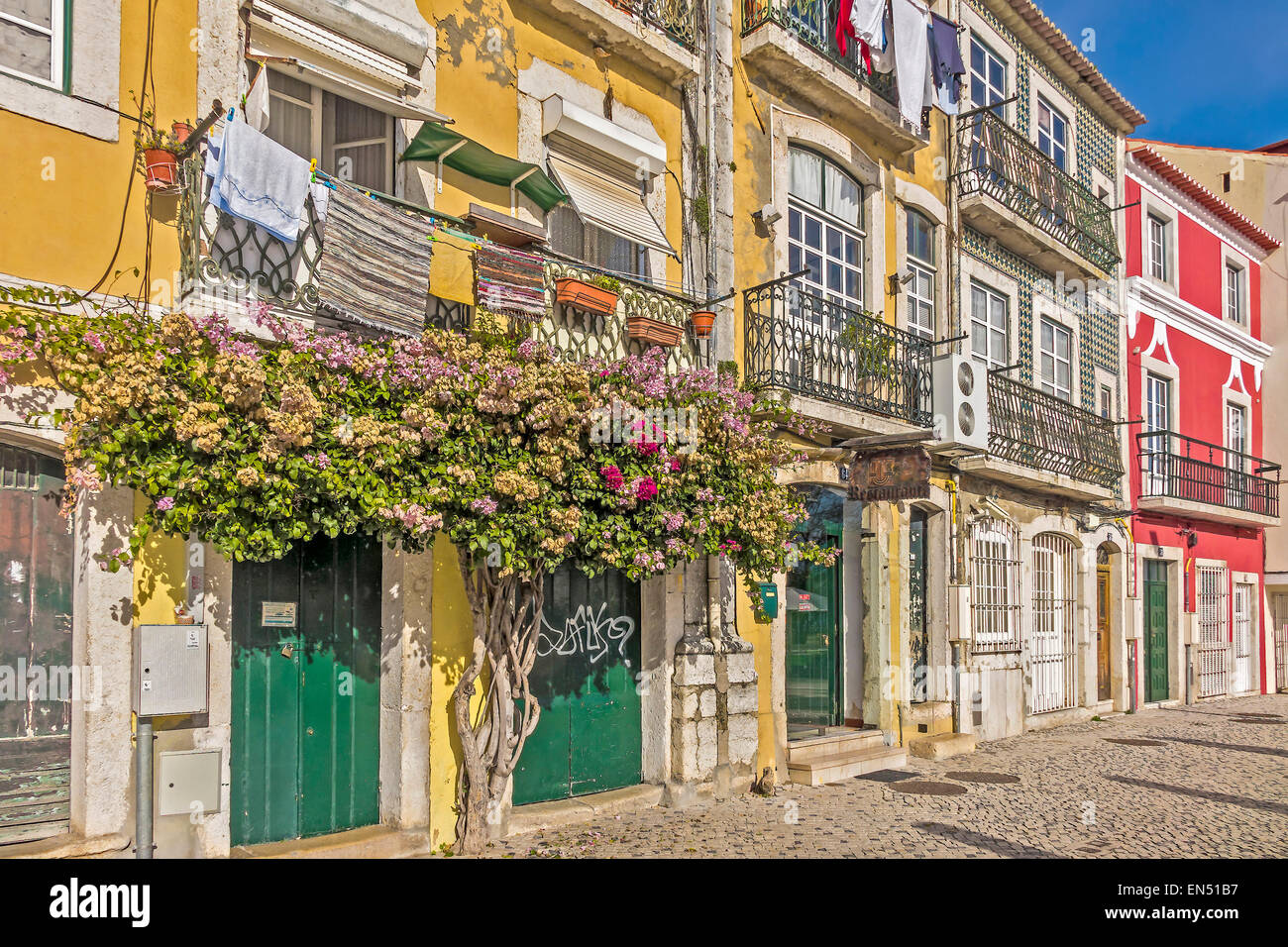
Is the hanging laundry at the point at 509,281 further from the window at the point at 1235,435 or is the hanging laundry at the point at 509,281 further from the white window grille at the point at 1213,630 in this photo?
the window at the point at 1235,435

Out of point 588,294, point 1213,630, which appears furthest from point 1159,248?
point 588,294

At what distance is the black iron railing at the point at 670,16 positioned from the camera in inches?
349

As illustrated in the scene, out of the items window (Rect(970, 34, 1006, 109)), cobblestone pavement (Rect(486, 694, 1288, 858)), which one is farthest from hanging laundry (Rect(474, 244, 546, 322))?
window (Rect(970, 34, 1006, 109))

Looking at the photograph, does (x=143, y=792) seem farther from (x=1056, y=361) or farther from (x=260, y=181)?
(x=1056, y=361)

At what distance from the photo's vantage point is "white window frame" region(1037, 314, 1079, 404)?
15.0 metres

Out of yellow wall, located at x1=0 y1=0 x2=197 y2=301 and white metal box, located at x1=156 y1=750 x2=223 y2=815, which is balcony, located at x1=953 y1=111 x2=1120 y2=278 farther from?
white metal box, located at x1=156 y1=750 x2=223 y2=815

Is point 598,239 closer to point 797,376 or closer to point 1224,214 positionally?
point 797,376

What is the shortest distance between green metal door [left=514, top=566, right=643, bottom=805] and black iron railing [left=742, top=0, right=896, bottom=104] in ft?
18.2

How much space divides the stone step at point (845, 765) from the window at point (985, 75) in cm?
851

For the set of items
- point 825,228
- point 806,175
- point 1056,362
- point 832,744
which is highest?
point 806,175

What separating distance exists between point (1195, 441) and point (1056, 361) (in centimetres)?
407

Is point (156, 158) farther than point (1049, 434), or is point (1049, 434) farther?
point (1049, 434)

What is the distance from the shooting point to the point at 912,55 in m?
11.5

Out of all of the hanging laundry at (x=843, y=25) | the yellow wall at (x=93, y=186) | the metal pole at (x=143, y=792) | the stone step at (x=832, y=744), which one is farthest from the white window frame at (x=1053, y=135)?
the metal pole at (x=143, y=792)
